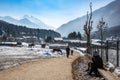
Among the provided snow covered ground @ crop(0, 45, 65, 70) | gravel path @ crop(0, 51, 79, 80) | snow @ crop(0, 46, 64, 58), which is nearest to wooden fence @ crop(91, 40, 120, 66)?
gravel path @ crop(0, 51, 79, 80)

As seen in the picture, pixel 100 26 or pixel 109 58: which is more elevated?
pixel 100 26

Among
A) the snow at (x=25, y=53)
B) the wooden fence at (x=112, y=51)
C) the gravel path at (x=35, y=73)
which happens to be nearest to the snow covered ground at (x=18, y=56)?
the snow at (x=25, y=53)

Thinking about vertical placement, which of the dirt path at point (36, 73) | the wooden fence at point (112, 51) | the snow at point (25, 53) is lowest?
the snow at point (25, 53)

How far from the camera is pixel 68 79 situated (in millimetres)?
17422

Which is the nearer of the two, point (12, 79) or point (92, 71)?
point (12, 79)

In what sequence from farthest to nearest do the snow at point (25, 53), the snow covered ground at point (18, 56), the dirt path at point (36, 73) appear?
→ the snow at point (25, 53)
the snow covered ground at point (18, 56)
the dirt path at point (36, 73)

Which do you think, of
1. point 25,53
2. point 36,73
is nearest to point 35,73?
point 36,73

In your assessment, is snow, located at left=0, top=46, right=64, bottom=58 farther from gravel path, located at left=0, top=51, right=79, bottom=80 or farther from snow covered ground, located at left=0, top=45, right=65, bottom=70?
gravel path, located at left=0, top=51, right=79, bottom=80

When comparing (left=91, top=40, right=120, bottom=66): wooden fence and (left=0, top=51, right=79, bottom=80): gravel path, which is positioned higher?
(left=91, top=40, right=120, bottom=66): wooden fence

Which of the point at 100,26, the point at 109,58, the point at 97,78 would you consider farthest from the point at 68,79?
the point at 100,26

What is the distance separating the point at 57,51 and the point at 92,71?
171ft

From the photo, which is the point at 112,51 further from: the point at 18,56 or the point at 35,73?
the point at 18,56

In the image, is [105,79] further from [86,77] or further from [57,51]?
[57,51]

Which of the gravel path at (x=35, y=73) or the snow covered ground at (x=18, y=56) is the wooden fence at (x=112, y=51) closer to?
the gravel path at (x=35, y=73)
